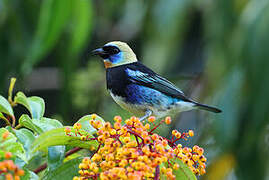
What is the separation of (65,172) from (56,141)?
5.4 inches

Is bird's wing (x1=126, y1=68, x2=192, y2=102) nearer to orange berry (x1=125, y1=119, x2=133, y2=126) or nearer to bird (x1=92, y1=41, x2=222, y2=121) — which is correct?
bird (x1=92, y1=41, x2=222, y2=121)

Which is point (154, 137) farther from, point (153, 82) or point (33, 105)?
point (153, 82)

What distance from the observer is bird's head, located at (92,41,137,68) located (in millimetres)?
3324

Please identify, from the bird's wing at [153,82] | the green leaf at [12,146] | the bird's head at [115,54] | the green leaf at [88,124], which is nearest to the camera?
the green leaf at [12,146]

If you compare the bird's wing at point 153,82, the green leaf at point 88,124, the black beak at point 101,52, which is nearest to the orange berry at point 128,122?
the green leaf at point 88,124

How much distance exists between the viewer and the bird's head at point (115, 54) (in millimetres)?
3324

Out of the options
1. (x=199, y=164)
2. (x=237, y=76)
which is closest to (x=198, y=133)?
(x=237, y=76)

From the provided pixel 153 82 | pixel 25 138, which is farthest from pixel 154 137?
pixel 153 82

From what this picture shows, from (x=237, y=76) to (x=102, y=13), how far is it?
2.80 m

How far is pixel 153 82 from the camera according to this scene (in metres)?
3.27

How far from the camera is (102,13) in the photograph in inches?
240

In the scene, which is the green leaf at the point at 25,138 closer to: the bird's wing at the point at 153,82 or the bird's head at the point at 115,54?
the bird's wing at the point at 153,82

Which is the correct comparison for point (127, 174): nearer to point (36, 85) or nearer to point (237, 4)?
point (237, 4)

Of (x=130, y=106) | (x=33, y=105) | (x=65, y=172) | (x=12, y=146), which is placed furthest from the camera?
(x=130, y=106)
